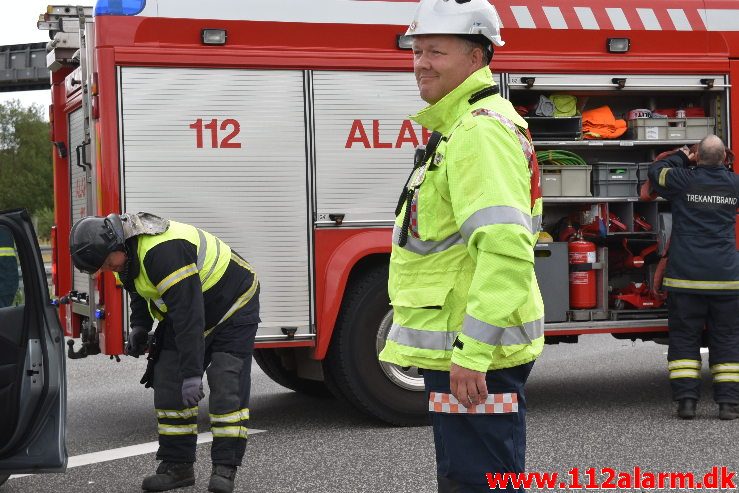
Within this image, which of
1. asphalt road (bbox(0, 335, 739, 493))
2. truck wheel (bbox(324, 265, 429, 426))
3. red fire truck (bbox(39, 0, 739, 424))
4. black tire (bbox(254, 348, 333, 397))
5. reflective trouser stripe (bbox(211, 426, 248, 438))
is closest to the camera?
reflective trouser stripe (bbox(211, 426, 248, 438))

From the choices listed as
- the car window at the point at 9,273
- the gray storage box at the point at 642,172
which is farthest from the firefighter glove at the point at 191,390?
the gray storage box at the point at 642,172

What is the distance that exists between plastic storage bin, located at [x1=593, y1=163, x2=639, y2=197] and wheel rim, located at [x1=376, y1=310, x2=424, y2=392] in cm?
188

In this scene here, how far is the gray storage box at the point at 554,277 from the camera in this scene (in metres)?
7.71

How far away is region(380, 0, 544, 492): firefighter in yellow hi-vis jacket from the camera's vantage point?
9.78 feet

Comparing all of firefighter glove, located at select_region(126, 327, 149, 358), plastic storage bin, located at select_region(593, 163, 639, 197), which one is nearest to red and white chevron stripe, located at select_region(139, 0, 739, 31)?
plastic storage bin, located at select_region(593, 163, 639, 197)

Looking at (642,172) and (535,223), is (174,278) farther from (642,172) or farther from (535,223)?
(642,172)

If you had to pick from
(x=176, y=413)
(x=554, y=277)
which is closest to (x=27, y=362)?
(x=176, y=413)

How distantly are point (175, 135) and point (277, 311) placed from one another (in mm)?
1251

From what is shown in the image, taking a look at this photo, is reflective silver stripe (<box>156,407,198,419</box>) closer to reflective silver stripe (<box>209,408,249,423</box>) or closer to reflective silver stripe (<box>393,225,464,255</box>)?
reflective silver stripe (<box>209,408,249,423</box>)

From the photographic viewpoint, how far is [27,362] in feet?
17.0

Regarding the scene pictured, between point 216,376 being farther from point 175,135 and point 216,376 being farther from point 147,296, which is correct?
point 175,135

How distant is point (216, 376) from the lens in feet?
18.7

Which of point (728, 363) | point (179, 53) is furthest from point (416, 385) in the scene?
point (179, 53)

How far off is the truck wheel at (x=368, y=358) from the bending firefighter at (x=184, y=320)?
1364 millimetres
